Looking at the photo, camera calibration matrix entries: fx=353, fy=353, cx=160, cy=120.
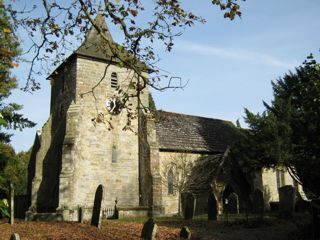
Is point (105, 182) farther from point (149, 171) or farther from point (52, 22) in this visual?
point (52, 22)

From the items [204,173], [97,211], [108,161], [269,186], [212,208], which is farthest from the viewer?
[269,186]

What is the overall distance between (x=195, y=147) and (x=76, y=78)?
37.9 feet

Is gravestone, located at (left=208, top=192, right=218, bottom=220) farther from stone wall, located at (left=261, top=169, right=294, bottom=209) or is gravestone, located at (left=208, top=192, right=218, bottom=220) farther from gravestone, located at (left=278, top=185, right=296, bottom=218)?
stone wall, located at (left=261, top=169, right=294, bottom=209)

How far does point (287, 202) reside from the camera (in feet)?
66.2

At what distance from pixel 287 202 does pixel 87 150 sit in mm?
13849

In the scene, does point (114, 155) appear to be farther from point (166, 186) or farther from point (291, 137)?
point (291, 137)

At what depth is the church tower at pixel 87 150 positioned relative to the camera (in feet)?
81.5

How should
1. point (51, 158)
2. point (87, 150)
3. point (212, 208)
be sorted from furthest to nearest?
point (51, 158) → point (87, 150) → point (212, 208)

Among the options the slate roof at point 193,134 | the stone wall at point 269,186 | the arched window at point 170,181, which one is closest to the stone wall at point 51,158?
the slate roof at point 193,134

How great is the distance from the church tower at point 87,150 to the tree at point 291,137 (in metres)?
8.59

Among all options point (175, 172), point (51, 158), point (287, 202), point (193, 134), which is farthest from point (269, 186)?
point (51, 158)

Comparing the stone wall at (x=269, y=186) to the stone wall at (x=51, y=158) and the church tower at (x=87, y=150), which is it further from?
the stone wall at (x=51, y=158)

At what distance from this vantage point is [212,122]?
1419 inches

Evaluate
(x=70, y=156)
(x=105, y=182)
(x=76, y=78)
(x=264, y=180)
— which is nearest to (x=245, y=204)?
(x=264, y=180)
